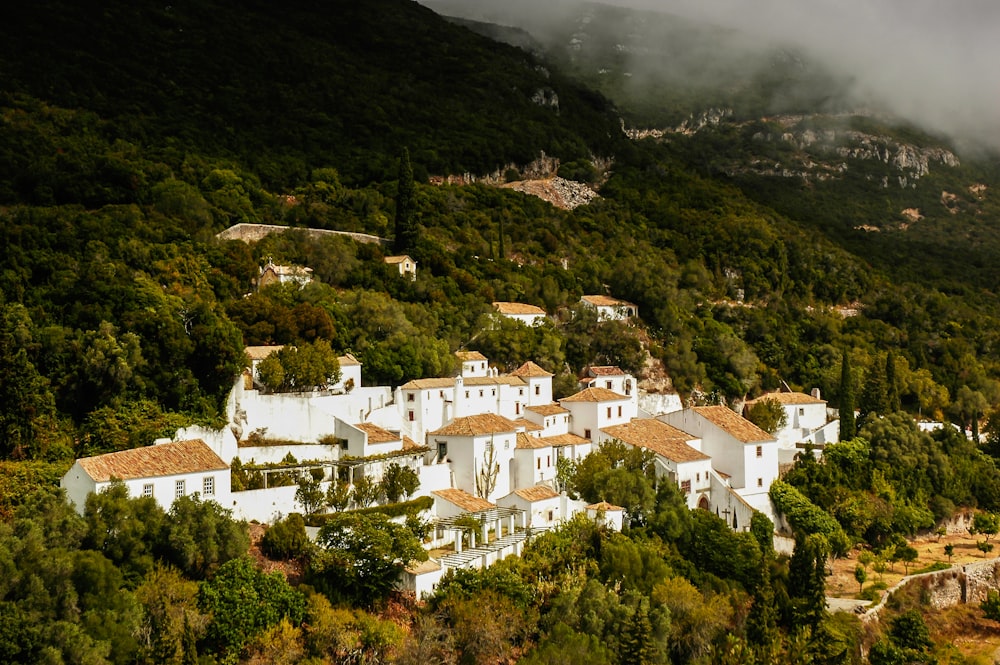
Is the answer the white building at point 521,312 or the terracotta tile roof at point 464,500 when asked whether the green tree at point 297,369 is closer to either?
the terracotta tile roof at point 464,500

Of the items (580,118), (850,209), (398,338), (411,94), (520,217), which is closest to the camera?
(398,338)

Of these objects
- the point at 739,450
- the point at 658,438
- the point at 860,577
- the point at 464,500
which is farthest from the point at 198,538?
the point at 860,577

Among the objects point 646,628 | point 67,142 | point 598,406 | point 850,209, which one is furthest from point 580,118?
point 646,628

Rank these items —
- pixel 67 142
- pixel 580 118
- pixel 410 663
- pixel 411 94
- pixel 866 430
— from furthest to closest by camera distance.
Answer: pixel 580 118, pixel 411 94, pixel 67 142, pixel 866 430, pixel 410 663

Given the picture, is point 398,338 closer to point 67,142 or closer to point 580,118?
point 67,142

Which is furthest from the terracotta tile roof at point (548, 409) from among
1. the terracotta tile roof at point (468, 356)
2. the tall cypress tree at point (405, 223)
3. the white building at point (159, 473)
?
the tall cypress tree at point (405, 223)

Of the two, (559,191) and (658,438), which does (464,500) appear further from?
(559,191)

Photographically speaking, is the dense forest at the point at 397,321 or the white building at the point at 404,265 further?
the white building at the point at 404,265
